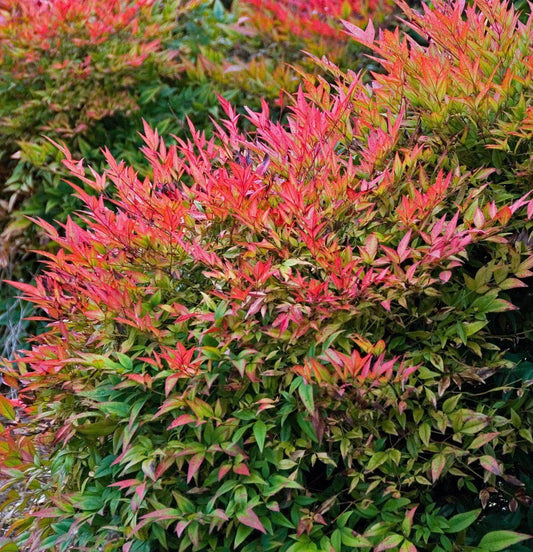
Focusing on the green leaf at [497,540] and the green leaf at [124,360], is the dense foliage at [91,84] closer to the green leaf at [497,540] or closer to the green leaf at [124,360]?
the green leaf at [124,360]

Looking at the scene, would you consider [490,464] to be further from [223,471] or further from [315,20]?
[315,20]

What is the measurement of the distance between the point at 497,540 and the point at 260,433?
2.40ft

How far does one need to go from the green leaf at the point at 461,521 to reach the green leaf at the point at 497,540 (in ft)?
0.20

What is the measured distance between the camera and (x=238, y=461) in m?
1.99

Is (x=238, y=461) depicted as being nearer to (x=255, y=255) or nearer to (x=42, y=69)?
(x=255, y=255)

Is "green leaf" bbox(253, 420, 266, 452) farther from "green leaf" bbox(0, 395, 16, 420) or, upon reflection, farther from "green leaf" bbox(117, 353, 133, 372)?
"green leaf" bbox(0, 395, 16, 420)

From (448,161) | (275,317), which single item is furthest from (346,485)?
(448,161)

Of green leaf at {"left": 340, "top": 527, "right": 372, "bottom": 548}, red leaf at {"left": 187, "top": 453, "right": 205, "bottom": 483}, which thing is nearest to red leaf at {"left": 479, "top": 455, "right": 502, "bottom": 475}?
green leaf at {"left": 340, "top": 527, "right": 372, "bottom": 548}

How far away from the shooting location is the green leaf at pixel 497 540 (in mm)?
2004

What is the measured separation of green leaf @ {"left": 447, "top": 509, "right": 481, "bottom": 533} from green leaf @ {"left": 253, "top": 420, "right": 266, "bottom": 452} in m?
0.59

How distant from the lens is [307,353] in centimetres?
204

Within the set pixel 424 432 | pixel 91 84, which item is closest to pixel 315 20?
pixel 91 84

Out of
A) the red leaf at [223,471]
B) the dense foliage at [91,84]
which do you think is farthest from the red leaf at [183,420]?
the dense foliage at [91,84]

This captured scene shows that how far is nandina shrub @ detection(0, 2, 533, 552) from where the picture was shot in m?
2.02
